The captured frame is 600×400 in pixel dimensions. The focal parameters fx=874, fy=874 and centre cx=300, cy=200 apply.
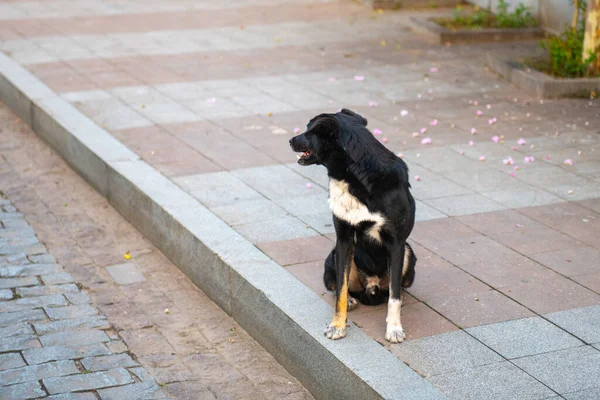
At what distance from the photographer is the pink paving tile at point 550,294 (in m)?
5.22

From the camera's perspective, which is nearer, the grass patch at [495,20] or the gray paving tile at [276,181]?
the gray paving tile at [276,181]

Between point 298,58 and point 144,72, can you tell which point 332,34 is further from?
point 144,72

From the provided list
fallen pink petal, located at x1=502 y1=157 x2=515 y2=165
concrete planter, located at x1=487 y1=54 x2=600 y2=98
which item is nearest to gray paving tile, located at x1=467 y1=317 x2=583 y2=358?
fallen pink petal, located at x1=502 y1=157 x2=515 y2=165

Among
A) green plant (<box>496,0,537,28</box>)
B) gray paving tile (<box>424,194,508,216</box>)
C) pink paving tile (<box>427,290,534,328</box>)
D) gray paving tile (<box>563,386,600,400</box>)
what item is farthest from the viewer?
green plant (<box>496,0,537,28</box>)

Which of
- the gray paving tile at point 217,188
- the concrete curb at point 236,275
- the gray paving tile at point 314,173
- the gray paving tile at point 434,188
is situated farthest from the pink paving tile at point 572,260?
the gray paving tile at point 217,188

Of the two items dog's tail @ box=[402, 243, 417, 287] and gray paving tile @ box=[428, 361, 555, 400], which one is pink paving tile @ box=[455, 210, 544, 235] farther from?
gray paving tile @ box=[428, 361, 555, 400]

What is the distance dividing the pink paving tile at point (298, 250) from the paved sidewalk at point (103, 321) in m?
0.54

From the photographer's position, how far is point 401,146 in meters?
8.43

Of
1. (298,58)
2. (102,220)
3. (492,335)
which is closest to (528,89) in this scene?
(298,58)

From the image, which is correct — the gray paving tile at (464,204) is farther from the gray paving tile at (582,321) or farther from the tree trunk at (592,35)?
the tree trunk at (592,35)

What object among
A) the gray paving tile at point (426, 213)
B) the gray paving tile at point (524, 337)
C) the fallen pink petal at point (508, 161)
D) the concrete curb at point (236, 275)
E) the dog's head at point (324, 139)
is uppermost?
the dog's head at point (324, 139)

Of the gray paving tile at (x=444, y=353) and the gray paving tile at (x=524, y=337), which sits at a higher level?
the gray paving tile at (x=524, y=337)

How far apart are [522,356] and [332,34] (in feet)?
31.5

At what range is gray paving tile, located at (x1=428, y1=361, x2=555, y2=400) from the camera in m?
4.27
